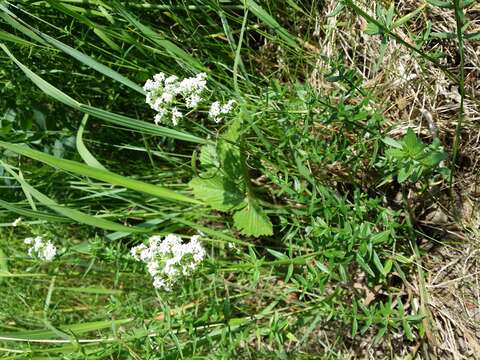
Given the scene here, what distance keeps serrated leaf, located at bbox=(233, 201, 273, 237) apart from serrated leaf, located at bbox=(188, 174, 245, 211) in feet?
0.19

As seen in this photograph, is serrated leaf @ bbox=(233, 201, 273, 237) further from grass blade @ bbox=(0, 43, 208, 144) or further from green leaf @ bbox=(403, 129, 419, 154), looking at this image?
green leaf @ bbox=(403, 129, 419, 154)

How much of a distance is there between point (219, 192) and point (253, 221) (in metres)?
0.24

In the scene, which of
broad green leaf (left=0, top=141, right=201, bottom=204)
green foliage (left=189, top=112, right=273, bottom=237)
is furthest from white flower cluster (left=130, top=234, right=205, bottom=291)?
green foliage (left=189, top=112, right=273, bottom=237)

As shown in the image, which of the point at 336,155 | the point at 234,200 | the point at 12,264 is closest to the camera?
the point at 336,155

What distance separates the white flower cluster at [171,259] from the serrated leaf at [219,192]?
2.03 ft

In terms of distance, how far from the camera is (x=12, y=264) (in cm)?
347

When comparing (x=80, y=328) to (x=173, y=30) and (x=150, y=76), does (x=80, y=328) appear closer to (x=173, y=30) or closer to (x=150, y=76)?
(x=150, y=76)

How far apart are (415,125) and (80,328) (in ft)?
6.12

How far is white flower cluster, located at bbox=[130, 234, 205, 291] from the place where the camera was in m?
2.15

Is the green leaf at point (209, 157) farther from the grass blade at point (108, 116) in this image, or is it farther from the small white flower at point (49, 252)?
the small white flower at point (49, 252)

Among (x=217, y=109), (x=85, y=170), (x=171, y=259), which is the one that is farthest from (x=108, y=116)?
(x=171, y=259)

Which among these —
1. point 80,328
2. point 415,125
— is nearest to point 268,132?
point 415,125

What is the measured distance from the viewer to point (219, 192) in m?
2.88

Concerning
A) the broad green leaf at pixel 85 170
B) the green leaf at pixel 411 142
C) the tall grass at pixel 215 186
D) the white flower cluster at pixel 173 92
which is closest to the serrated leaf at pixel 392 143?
the tall grass at pixel 215 186
